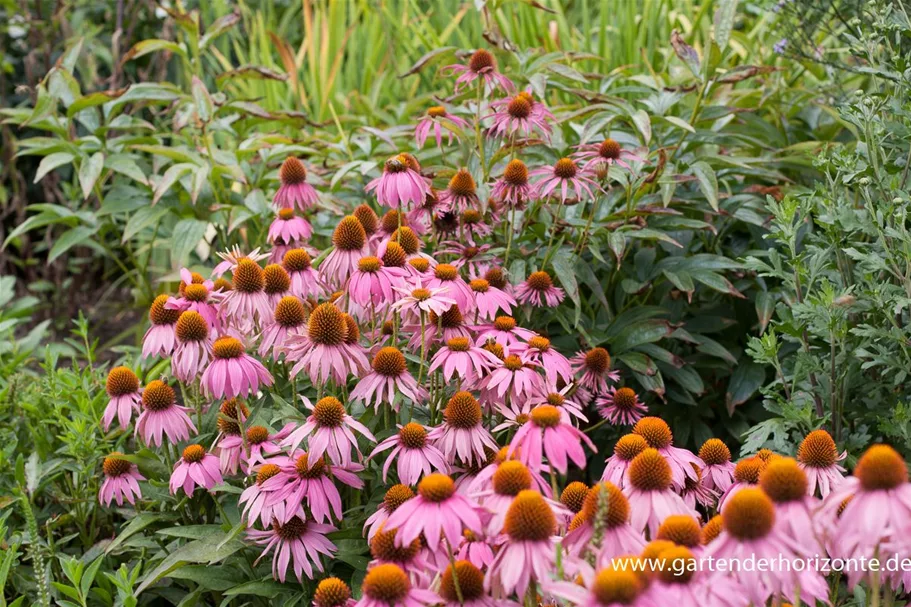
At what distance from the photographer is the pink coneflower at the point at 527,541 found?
1018mm

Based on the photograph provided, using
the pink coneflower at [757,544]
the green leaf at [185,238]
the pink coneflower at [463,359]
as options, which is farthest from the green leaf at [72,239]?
the pink coneflower at [757,544]

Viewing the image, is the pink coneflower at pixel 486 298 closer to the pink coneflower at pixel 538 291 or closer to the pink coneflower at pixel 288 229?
the pink coneflower at pixel 538 291

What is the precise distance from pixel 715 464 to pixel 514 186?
0.74 metres

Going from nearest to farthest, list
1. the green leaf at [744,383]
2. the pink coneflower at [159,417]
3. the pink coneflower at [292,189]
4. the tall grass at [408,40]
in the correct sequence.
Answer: the pink coneflower at [159,417], the pink coneflower at [292,189], the green leaf at [744,383], the tall grass at [408,40]

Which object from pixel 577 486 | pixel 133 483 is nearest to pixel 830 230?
pixel 577 486

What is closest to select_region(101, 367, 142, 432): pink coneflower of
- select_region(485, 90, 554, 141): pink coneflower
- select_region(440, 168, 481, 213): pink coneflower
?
select_region(440, 168, 481, 213): pink coneflower

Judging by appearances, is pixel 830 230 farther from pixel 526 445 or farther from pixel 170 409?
pixel 170 409

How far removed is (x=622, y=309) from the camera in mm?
2373

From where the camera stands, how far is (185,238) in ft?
8.74

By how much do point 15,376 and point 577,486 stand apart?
161cm

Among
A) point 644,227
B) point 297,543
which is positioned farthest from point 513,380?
point 644,227

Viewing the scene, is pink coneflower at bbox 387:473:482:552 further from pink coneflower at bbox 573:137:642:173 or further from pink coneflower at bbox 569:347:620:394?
pink coneflower at bbox 573:137:642:173

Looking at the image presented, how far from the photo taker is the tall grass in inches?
139

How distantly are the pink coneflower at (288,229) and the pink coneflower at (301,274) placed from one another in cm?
23
